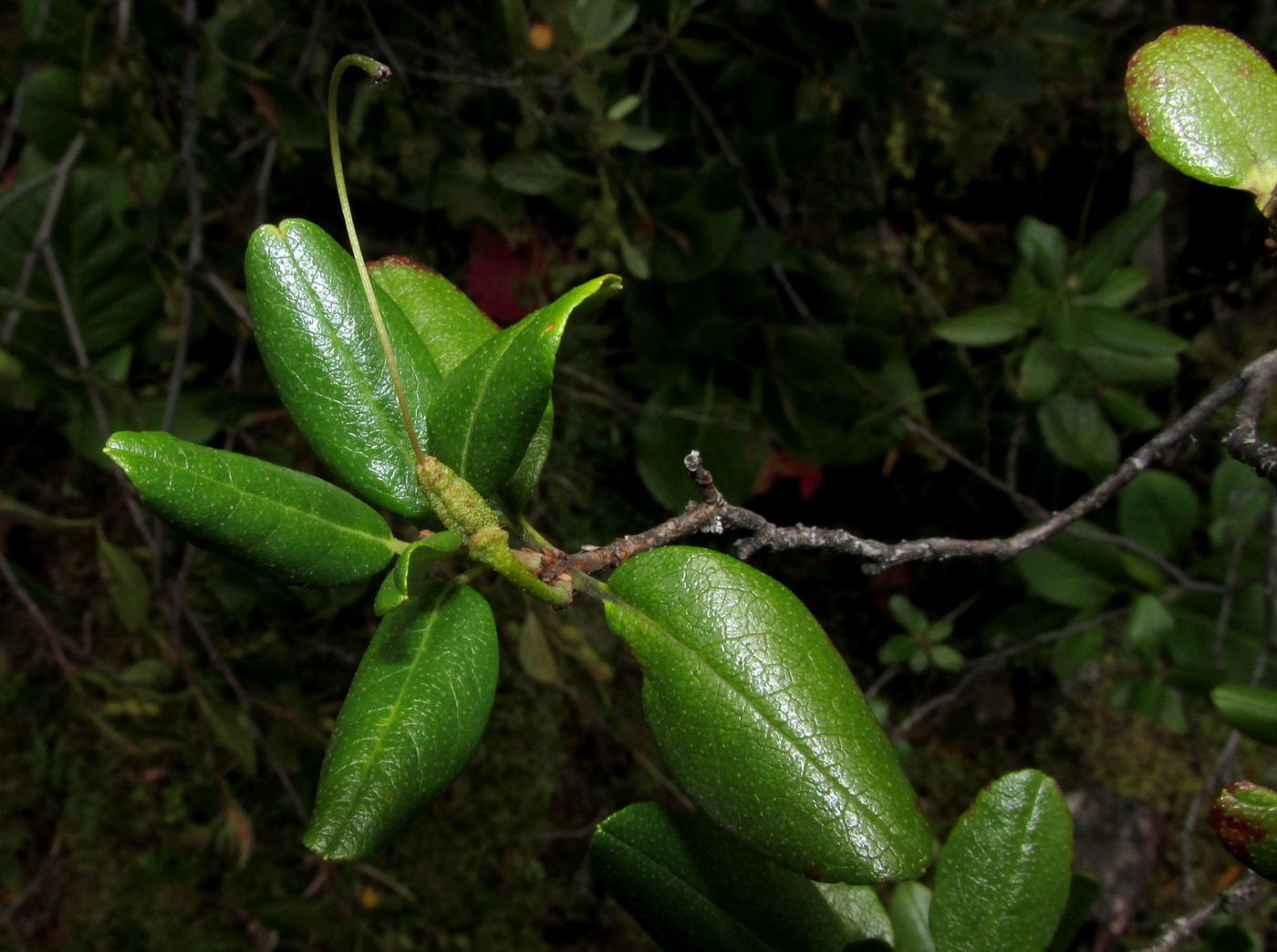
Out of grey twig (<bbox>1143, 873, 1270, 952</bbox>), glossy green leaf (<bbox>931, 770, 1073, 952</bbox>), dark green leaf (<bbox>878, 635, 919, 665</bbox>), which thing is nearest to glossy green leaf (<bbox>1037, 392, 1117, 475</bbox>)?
dark green leaf (<bbox>878, 635, 919, 665</bbox>)

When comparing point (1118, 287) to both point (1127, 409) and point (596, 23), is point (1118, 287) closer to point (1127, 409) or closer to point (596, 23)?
point (1127, 409)

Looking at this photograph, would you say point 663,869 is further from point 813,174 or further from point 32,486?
point 32,486

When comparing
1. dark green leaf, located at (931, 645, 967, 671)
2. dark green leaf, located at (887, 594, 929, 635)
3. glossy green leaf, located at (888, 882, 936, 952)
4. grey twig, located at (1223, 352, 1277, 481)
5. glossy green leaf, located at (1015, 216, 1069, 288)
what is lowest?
dark green leaf, located at (931, 645, 967, 671)

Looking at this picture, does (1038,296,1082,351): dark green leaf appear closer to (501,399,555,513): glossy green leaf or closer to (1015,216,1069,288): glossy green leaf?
(1015,216,1069,288): glossy green leaf

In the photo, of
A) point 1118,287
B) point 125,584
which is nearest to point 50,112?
point 125,584

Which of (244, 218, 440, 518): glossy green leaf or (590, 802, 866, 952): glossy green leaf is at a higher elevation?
(244, 218, 440, 518): glossy green leaf
